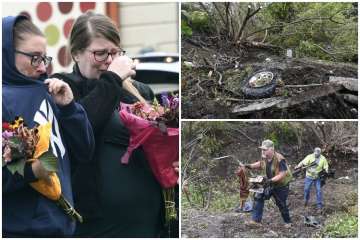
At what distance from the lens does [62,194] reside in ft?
11.6

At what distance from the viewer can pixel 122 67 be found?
360 cm

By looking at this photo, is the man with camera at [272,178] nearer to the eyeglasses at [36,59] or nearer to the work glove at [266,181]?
the work glove at [266,181]

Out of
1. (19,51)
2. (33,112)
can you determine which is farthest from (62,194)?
(19,51)

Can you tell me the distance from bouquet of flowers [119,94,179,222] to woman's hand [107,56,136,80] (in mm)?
183

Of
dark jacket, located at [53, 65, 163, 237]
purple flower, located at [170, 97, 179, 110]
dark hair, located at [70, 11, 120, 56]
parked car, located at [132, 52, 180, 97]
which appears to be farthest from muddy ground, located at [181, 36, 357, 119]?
dark hair, located at [70, 11, 120, 56]

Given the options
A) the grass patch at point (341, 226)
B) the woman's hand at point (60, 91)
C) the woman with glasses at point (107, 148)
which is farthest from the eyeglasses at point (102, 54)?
the grass patch at point (341, 226)

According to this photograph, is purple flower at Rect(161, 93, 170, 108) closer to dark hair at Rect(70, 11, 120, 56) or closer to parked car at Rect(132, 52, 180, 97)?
parked car at Rect(132, 52, 180, 97)

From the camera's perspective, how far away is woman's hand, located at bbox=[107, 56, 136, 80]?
11.8 ft

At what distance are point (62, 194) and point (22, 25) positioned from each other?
2.88ft

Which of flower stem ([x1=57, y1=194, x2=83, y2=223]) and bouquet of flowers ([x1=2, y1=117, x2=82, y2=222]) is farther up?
bouquet of flowers ([x1=2, y1=117, x2=82, y2=222])

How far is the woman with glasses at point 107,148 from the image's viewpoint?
3.57m

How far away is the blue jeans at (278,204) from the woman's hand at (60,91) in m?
1.32

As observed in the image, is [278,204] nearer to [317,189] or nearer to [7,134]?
[317,189]

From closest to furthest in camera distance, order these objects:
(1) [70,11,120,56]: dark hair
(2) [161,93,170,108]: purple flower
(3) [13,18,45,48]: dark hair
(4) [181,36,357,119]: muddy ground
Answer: (3) [13,18,45,48]: dark hair, (1) [70,11,120,56]: dark hair, (2) [161,93,170,108]: purple flower, (4) [181,36,357,119]: muddy ground
